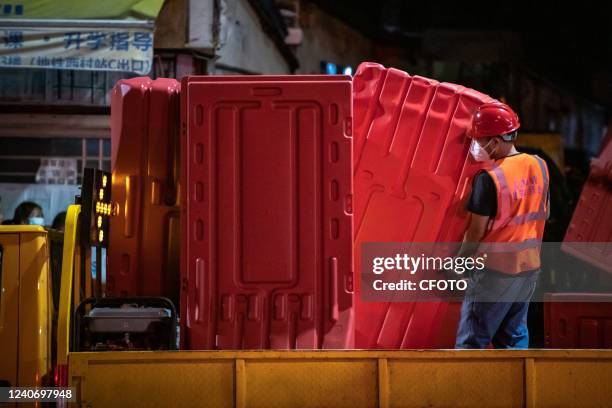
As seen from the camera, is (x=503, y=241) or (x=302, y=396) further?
(x=503, y=241)

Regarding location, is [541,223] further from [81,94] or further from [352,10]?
[352,10]

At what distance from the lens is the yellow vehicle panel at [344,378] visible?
399 centimetres

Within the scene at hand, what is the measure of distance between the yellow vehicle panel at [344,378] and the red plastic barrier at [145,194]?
864mm

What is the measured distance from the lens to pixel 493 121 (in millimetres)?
4918

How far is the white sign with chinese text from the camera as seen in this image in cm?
1099

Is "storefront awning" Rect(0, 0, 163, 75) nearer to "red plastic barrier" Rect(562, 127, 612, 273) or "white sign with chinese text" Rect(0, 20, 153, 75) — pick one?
"white sign with chinese text" Rect(0, 20, 153, 75)

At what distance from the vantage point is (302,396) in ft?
13.2

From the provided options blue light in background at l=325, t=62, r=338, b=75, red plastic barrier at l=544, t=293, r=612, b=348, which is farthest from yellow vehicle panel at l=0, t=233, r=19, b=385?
blue light in background at l=325, t=62, r=338, b=75

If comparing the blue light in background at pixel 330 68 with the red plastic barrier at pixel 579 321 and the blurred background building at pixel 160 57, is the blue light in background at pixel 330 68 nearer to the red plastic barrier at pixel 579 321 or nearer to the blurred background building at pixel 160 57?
the blurred background building at pixel 160 57

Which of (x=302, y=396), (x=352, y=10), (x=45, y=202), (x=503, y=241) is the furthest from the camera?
(x=352, y=10)

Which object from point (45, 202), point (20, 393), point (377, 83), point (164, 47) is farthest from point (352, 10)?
A: point (20, 393)

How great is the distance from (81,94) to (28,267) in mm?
7742

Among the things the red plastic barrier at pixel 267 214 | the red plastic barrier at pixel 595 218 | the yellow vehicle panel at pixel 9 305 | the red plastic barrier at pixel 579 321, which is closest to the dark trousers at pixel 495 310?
the red plastic barrier at pixel 579 321

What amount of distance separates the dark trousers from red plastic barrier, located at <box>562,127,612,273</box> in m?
2.47
